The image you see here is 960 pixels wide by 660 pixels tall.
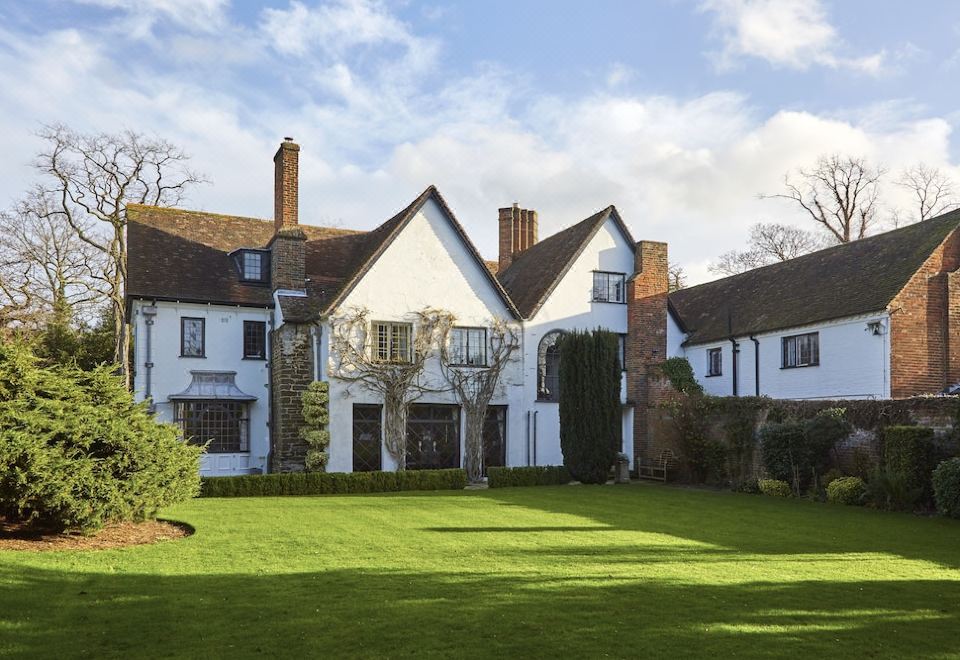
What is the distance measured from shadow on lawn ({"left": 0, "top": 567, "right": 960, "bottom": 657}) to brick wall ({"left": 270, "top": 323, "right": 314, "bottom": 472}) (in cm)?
1372

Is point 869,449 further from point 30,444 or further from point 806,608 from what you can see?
point 30,444

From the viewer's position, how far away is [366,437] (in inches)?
928

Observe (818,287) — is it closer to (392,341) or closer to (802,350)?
(802,350)

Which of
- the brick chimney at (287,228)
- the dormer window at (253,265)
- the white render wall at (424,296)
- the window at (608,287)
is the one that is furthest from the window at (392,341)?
the window at (608,287)

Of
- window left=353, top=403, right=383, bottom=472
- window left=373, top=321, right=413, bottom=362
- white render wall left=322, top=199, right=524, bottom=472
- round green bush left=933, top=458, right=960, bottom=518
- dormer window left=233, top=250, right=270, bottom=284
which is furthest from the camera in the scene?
dormer window left=233, top=250, right=270, bottom=284

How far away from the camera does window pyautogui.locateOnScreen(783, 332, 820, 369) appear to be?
79.1ft

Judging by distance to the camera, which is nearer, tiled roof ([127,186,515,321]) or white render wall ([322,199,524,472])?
white render wall ([322,199,524,472])

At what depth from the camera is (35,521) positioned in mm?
11391

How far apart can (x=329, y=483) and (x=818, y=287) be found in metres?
16.2

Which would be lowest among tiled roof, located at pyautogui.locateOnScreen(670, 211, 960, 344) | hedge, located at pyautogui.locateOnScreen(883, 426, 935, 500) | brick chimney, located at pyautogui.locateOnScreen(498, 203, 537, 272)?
hedge, located at pyautogui.locateOnScreen(883, 426, 935, 500)

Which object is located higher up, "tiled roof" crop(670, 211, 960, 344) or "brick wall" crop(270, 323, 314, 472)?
"tiled roof" crop(670, 211, 960, 344)

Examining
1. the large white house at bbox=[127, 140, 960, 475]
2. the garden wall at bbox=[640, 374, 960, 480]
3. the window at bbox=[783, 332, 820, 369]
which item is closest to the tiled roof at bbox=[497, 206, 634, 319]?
the large white house at bbox=[127, 140, 960, 475]

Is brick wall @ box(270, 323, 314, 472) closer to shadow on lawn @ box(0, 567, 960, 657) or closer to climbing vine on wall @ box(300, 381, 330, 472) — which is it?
climbing vine on wall @ box(300, 381, 330, 472)

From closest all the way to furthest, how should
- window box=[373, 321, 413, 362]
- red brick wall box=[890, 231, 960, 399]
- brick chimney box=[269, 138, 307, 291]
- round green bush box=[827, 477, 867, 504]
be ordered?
round green bush box=[827, 477, 867, 504], red brick wall box=[890, 231, 960, 399], window box=[373, 321, 413, 362], brick chimney box=[269, 138, 307, 291]
